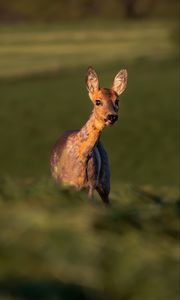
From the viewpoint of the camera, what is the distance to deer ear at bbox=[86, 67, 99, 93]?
11.8 m

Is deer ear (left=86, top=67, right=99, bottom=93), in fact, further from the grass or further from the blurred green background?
the grass

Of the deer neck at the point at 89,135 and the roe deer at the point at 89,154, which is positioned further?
the deer neck at the point at 89,135

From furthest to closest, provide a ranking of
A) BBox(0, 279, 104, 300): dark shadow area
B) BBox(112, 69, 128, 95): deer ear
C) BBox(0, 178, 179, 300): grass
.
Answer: BBox(112, 69, 128, 95): deer ear < BBox(0, 178, 179, 300): grass < BBox(0, 279, 104, 300): dark shadow area

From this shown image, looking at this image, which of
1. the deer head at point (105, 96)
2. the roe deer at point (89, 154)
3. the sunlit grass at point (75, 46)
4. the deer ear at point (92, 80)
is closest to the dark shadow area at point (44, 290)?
the roe deer at point (89, 154)

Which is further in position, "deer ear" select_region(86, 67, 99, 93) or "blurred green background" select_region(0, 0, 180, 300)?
"deer ear" select_region(86, 67, 99, 93)

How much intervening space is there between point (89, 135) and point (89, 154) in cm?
37

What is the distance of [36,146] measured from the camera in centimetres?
3241

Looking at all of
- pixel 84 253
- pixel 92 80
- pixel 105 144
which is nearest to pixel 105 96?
pixel 92 80

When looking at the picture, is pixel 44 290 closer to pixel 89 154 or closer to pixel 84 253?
pixel 84 253

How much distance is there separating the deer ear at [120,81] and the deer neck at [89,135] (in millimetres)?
722

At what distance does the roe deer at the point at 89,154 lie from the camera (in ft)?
34.7

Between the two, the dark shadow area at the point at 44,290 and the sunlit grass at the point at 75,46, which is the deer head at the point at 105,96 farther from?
the sunlit grass at the point at 75,46

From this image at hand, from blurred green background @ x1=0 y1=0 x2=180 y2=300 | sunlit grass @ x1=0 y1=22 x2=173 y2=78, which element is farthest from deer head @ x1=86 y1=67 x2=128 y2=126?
sunlit grass @ x1=0 y1=22 x2=173 y2=78

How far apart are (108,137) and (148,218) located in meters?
29.4
